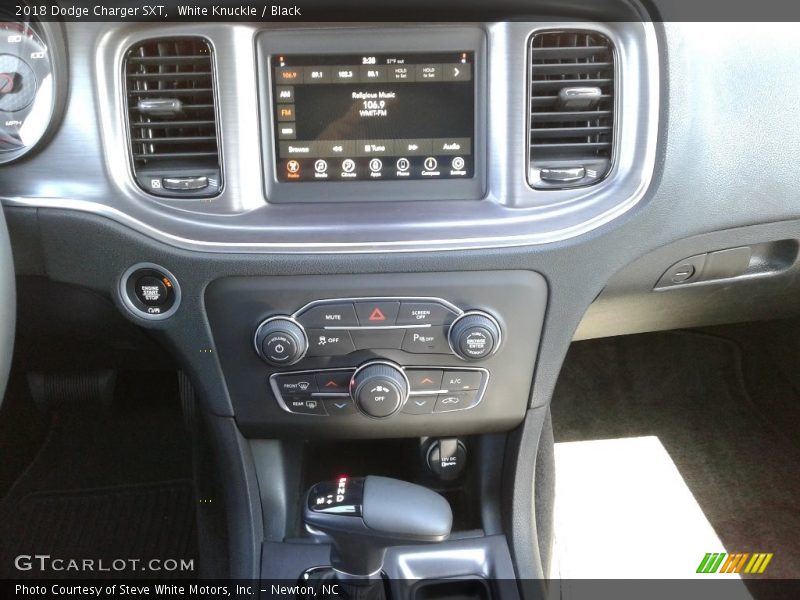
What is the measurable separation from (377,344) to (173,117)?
0.43 m

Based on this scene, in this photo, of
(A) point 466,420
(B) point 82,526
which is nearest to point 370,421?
(A) point 466,420

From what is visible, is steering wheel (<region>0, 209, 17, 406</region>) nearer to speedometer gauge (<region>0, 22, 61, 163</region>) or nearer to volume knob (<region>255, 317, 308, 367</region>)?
speedometer gauge (<region>0, 22, 61, 163</region>)

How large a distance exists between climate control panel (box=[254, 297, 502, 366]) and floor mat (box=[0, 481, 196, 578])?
0.69 m

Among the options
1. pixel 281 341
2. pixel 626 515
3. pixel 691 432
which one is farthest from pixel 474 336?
pixel 691 432

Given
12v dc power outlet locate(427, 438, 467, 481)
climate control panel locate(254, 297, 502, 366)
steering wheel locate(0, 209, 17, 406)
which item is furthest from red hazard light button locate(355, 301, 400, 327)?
steering wheel locate(0, 209, 17, 406)

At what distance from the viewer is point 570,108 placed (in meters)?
1.09

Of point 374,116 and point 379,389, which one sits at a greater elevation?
point 374,116

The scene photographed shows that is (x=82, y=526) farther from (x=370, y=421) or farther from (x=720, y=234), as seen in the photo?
(x=720, y=234)

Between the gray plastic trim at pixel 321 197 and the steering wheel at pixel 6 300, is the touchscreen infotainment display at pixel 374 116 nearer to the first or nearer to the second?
the gray plastic trim at pixel 321 197

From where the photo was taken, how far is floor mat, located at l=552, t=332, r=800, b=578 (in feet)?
5.89

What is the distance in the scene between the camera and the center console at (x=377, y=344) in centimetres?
111

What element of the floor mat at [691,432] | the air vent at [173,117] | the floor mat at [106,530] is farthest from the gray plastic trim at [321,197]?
the floor mat at [691,432]

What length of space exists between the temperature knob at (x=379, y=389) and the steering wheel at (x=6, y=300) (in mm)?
464

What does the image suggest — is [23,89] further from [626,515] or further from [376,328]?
[626,515]
